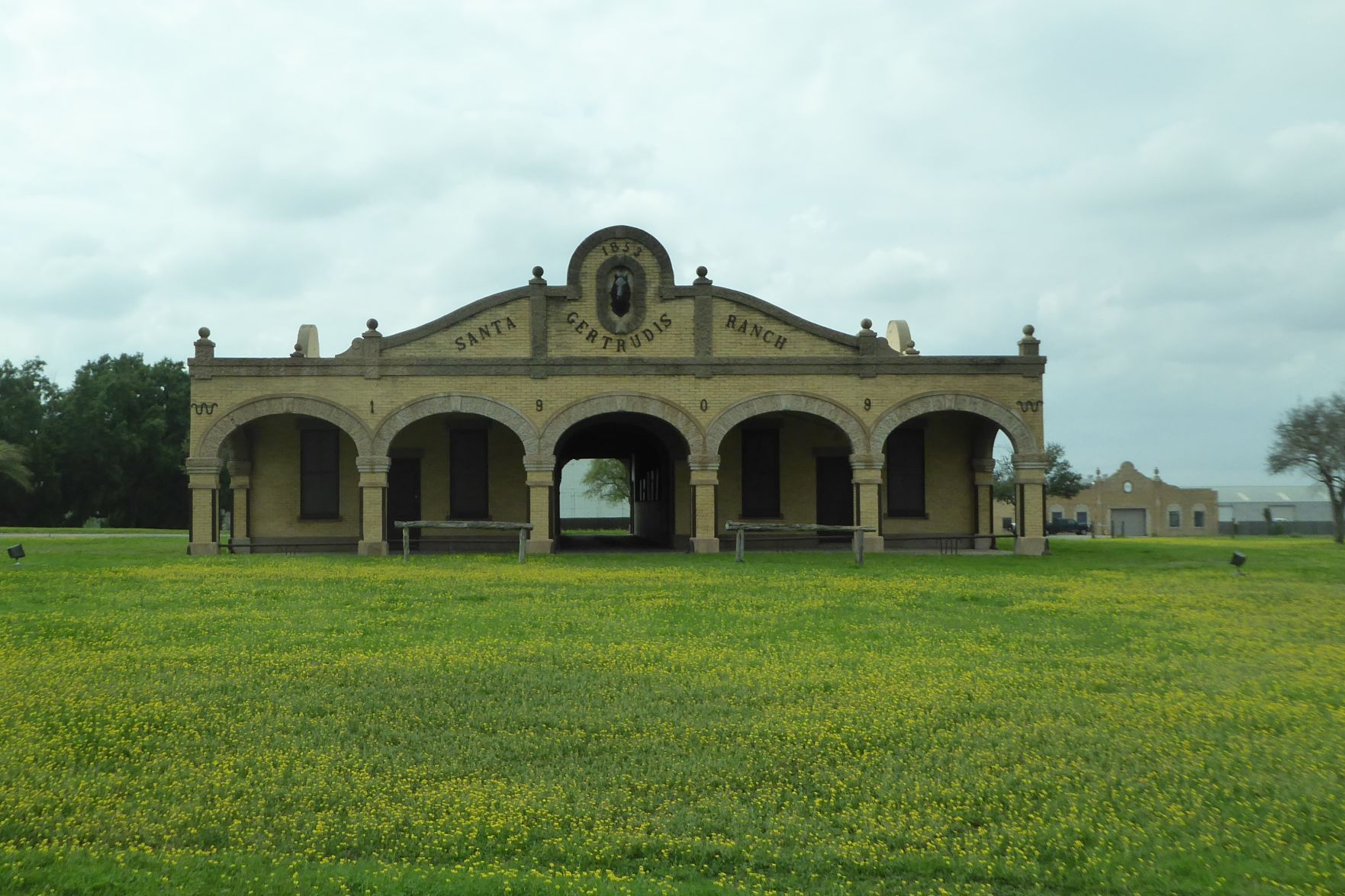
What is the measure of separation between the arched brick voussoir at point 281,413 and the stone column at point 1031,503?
1526 centimetres

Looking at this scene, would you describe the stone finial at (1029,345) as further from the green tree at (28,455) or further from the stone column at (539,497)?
the green tree at (28,455)

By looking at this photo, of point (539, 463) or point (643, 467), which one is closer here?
point (539, 463)

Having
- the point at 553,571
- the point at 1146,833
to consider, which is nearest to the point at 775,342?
the point at 553,571

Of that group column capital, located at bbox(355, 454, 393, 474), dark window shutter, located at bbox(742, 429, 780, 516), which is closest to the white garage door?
dark window shutter, located at bbox(742, 429, 780, 516)

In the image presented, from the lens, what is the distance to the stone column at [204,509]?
79.7 ft

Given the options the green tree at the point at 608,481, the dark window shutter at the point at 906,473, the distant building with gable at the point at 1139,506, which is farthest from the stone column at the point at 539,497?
the distant building with gable at the point at 1139,506

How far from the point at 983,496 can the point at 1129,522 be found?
46.2m

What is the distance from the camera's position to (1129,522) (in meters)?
68.4

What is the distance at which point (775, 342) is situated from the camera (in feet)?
81.9

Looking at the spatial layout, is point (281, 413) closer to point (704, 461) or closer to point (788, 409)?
point (704, 461)

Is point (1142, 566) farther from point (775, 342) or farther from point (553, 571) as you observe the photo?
point (553, 571)

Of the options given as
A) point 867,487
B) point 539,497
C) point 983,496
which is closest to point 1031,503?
point 983,496

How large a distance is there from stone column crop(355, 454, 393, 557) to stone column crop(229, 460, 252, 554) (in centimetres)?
345

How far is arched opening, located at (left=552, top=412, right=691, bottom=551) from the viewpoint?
88.7ft
